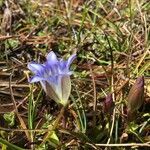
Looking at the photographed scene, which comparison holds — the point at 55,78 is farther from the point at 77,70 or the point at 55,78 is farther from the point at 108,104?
the point at 77,70

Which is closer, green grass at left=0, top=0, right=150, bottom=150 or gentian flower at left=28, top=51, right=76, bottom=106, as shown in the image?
gentian flower at left=28, top=51, right=76, bottom=106

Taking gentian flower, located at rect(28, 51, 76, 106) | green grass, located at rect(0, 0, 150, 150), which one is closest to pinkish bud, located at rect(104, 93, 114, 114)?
green grass, located at rect(0, 0, 150, 150)

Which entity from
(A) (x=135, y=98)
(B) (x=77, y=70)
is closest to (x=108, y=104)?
(A) (x=135, y=98)

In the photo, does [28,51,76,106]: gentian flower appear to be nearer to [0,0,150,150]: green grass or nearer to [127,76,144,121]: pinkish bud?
[0,0,150,150]: green grass

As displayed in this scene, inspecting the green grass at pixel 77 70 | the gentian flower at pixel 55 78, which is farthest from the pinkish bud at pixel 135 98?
the gentian flower at pixel 55 78

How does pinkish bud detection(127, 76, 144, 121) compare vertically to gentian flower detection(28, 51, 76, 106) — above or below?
below

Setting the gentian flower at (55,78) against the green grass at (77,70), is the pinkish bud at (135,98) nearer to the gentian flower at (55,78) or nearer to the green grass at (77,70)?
the green grass at (77,70)

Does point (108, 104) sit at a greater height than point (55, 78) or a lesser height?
lesser
